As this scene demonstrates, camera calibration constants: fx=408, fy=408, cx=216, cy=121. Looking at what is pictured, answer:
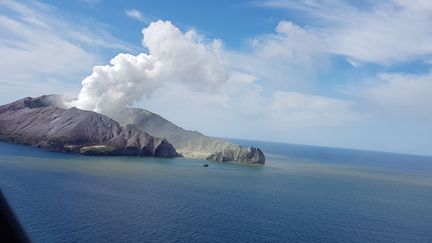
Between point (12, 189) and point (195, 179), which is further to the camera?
point (195, 179)

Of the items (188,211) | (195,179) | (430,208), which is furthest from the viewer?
(195,179)

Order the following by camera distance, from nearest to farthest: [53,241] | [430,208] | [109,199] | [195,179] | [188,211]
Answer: [53,241]
[188,211]
[109,199]
[430,208]
[195,179]

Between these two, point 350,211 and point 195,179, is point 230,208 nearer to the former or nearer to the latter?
point 350,211

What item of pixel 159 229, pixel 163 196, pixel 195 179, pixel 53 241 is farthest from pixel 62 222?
pixel 195 179

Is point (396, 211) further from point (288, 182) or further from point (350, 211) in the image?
point (288, 182)

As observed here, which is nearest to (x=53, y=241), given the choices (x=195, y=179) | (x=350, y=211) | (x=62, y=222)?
(x=62, y=222)

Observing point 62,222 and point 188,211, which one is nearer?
point 62,222
